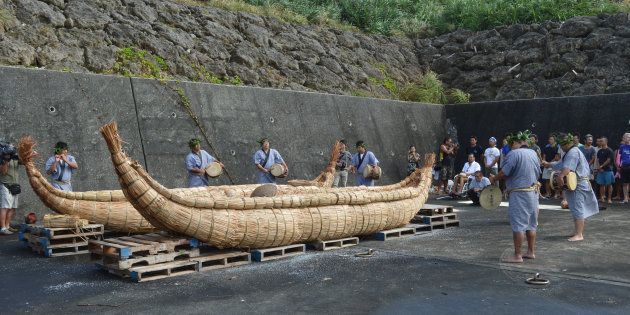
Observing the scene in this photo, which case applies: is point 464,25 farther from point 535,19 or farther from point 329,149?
point 329,149

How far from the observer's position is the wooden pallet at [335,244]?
9586 millimetres

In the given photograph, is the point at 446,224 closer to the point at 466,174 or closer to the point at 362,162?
the point at 362,162

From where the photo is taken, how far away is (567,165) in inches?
398

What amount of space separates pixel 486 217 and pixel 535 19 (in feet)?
47.5

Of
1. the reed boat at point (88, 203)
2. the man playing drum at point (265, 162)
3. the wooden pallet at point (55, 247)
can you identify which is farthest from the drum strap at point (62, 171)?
the man playing drum at point (265, 162)

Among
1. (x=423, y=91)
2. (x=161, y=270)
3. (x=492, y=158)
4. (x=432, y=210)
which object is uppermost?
(x=423, y=91)

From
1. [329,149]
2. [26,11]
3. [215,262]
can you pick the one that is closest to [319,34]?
[329,149]

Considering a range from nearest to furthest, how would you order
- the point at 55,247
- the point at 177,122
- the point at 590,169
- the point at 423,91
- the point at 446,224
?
the point at 55,247 → the point at 446,224 → the point at 177,122 → the point at 590,169 → the point at 423,91

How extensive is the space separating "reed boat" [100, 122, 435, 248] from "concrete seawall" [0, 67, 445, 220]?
596 cm

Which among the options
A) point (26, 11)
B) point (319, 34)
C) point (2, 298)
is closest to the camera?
point (2, 298)

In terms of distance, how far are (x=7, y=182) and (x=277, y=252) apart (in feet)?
17.7

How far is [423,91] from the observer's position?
2364cm

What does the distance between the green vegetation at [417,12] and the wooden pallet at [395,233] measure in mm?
13472

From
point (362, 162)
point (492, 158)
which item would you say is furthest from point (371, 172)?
point (492, 158)
